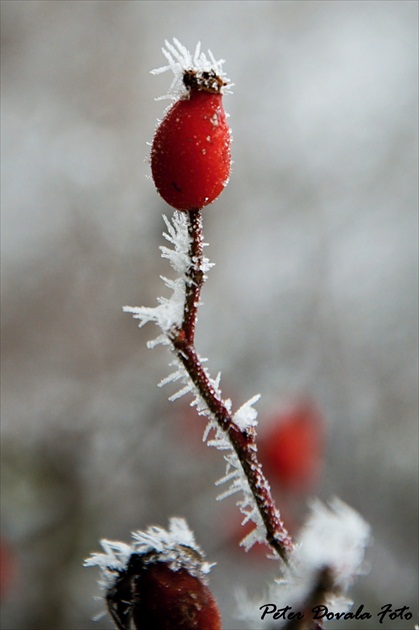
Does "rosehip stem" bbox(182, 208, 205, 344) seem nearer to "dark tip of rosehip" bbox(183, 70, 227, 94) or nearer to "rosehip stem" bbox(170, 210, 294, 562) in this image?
"rosehip stem" bbox(170, 210, 294, 562)

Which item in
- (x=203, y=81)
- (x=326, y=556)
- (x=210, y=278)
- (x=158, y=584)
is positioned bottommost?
(x=326, y=556)

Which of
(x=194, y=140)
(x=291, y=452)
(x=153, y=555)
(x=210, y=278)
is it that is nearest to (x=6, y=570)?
(x=291, y=452)

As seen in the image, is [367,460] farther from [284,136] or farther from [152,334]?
[284,136]

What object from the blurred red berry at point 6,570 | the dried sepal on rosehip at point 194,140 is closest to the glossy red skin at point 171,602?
the dried sepal on rosehip at point 194,140

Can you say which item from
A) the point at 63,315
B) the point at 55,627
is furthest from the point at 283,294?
the point at 55,627

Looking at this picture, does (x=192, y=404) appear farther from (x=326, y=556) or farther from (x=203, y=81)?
(x=203, y=81)

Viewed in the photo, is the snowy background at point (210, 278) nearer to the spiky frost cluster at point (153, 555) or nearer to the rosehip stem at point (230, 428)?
the spiky frost cluster at point (153, 555)

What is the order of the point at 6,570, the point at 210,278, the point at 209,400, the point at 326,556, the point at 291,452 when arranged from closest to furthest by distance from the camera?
the point at 326,556
the point at 209,400
the point at 6,570
the point at 291,452
the point at 210,278
